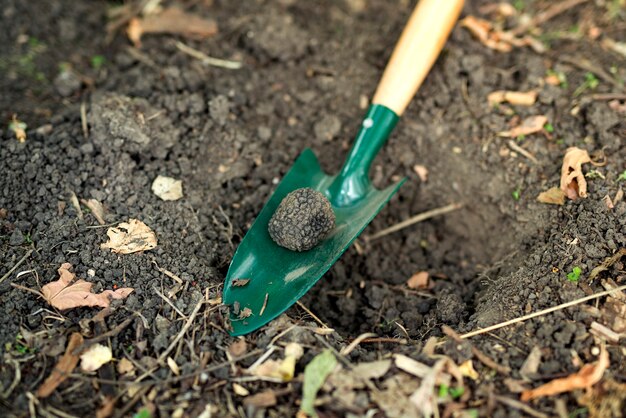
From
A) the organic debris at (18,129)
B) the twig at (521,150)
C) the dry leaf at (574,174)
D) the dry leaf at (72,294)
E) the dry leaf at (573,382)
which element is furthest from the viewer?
the twig at (521,150)

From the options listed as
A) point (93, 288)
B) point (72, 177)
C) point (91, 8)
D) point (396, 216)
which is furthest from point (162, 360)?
point (91, 8)

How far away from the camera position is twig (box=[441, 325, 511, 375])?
6.38ft

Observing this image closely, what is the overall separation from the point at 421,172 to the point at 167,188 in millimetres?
1196

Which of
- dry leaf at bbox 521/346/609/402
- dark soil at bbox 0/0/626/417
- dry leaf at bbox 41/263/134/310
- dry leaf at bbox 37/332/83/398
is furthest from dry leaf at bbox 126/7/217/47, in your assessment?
dry leaf at bbox 521/346/609/402

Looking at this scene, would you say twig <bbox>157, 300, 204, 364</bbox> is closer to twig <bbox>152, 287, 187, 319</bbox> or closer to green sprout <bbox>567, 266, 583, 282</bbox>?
twig <bbox>152, 287, 187, 319</bbox>

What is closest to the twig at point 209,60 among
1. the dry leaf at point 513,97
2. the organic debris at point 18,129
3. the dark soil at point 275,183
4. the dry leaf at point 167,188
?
the dark soil at point 275,183

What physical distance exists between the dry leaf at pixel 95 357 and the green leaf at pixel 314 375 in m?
0.69

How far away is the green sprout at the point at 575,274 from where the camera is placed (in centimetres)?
212

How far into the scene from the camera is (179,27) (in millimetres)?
2988

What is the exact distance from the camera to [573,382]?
185 cm

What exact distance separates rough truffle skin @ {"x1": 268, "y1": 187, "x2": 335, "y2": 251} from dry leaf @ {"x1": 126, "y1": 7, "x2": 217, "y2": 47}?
1.21 m

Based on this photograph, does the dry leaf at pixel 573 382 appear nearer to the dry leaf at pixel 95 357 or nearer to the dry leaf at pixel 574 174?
the dry leaf at pixel 574 174

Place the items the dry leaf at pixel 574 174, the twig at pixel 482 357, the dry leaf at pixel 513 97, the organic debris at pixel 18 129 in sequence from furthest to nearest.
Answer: the dry leaf at pixel 513 97, the organic debris at pixel 18 129, the dry leaf at pixel 574 174, the twig at pixel 482 357

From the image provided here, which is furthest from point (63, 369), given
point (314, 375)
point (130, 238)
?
point (314, 375)
